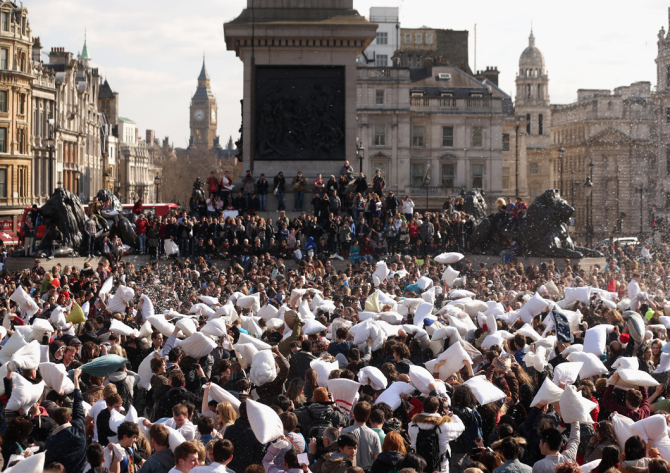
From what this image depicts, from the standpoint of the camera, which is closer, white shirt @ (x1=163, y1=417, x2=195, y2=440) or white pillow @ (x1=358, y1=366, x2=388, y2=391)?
white shirt @ (x1=163, y1=417, x2=195, y2=440)

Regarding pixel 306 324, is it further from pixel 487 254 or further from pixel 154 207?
pixel 154 207

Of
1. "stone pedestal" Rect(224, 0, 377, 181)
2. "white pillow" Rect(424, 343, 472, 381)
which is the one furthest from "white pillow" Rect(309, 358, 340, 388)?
"stone pedestal" Rect(224, 0, 377, 181)

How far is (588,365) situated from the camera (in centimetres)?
1117

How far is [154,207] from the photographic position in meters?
58.3

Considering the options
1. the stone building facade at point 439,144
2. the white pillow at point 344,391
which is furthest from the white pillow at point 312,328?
the stone building facade at point 439,144

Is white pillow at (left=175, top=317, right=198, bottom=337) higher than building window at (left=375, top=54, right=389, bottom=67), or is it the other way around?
building window at (left=375, top=54, right=389, bottom=67)

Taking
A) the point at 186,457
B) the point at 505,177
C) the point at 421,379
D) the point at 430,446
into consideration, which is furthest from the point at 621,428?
the point at 505,177

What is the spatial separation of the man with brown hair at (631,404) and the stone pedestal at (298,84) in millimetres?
20982

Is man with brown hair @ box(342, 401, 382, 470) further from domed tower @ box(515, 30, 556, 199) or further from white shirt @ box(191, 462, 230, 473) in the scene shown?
domed tower @ box(515, 30, 556, 199)

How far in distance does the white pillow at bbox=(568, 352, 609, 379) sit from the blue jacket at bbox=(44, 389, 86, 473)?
5.58m

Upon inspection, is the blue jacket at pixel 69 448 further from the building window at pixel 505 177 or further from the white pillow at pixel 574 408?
the building window at pixel 505 177

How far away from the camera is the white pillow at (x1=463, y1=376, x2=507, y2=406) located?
9883 mm

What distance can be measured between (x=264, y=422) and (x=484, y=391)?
258 centimetres

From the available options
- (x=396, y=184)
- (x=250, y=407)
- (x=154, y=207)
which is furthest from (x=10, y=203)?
(x=250, y=407)
